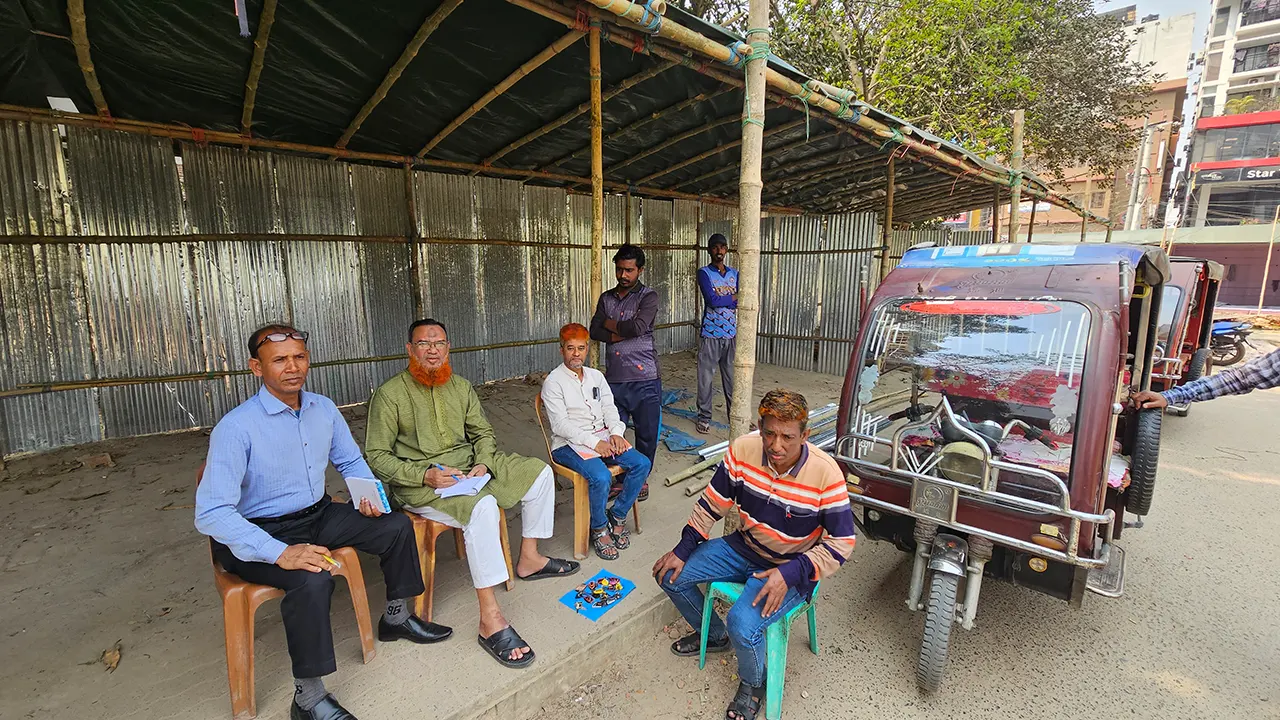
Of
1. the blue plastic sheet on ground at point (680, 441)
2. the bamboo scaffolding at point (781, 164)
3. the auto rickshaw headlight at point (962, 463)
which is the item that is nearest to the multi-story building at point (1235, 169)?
the bamboo scaffolding at point (781, 164)

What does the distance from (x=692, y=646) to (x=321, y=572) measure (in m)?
1.76

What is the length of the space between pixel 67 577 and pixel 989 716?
4.77m

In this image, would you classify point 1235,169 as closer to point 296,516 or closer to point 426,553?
point 426,553

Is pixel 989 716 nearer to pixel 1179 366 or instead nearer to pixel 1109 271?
pixel 1109 271

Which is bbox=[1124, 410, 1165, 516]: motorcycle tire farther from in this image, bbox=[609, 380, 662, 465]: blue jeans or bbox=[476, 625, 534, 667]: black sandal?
bbox=[476, 625, 534, 667]: black sandal

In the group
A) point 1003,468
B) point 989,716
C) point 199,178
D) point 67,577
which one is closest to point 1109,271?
point 1003,468

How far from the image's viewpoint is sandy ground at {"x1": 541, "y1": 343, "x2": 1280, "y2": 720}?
245 cm

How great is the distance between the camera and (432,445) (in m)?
2.93

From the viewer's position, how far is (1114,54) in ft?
46.8

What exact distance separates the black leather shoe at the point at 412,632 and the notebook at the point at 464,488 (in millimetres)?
582

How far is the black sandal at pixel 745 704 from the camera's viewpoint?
2.31 meters

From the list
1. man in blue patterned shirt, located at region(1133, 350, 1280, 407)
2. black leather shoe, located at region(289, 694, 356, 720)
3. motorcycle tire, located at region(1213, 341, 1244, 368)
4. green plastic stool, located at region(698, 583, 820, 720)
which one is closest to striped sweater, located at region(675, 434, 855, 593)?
green plastic stool, located at region(698, 583, 820, 720)

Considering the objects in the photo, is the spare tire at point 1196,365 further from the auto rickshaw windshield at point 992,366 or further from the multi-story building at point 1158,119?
the multi-story building at point 1158,119

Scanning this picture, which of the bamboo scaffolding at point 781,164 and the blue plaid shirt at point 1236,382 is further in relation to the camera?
the bamboo scaffolding at point 781,164
